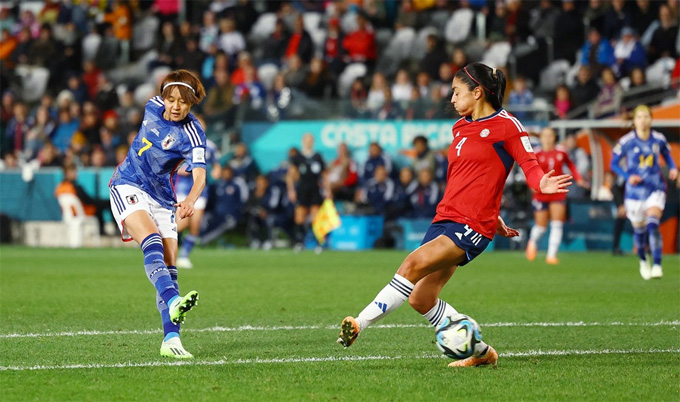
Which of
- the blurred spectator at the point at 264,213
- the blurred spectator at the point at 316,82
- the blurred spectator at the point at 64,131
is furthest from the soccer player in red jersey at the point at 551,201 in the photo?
the blurred spectator at the point at 64,131

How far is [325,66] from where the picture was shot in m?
26.2

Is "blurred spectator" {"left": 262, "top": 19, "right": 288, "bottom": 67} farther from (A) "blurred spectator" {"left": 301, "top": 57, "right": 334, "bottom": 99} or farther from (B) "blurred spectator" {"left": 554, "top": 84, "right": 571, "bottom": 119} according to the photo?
(B) "blurred spectator" {"left": 554, "top": 84, "right": 571, "bottom": 119}

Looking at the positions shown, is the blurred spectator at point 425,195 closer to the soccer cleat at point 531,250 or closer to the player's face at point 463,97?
the soccer cleat at point 531,250

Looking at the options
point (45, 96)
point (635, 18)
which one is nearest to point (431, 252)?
point (635, 18)

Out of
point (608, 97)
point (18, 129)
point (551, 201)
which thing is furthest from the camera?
point (18, 129)

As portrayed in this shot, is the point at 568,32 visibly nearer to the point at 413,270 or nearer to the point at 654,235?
the point at 654,235

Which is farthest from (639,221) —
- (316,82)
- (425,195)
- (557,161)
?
(316,82)

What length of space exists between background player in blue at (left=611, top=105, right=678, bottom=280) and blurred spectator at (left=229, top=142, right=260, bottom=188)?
10510mm

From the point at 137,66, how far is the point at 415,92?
29.3 feet

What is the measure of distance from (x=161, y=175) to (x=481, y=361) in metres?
2.76

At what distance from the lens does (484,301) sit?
1234 centimetres

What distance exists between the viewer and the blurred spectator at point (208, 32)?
2892 cm

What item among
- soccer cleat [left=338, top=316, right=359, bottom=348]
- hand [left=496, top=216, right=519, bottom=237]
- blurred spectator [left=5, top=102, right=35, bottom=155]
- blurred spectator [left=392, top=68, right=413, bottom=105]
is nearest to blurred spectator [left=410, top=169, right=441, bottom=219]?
blurred spectator [left=392, top=68, right=413, bottom=105]

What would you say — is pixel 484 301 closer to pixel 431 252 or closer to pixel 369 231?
pixel 431 252
